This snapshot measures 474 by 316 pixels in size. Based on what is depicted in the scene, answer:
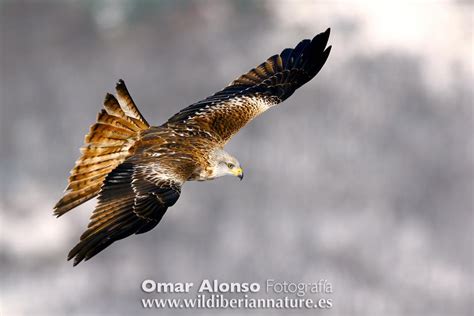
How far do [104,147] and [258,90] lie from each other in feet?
7.82

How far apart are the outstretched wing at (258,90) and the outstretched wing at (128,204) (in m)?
1.56

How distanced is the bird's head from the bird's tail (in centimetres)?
94

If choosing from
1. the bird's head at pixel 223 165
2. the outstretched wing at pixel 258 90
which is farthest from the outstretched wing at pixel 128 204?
the outstretched wing at pixel 258 90

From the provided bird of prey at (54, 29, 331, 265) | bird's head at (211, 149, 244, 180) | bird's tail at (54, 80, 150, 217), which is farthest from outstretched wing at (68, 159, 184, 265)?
bird's head at (211, 149, 244, 180)

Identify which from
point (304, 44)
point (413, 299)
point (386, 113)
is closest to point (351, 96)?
point (386, 113)

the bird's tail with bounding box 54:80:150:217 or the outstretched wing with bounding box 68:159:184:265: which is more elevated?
the bird's tail with bounding box 54:80:150:217

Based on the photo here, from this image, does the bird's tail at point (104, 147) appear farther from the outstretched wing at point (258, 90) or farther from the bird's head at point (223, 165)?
the bird's head at point (223, 165)

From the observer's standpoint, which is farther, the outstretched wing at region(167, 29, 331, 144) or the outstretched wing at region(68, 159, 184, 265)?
the outstretched wing at region(167, 29, 331, 144)

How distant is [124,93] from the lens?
12.4 m

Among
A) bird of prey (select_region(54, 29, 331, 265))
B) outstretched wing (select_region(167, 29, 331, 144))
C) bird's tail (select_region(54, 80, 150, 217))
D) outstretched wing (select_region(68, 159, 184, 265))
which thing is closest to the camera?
outstretched wing (select_region(68, 159, 184, 265))

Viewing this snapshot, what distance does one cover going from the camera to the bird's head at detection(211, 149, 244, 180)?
473 inches

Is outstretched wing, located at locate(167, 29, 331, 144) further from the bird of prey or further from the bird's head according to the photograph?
the bird's head

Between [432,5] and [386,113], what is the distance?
3.40 m

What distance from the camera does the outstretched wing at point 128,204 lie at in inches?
415
